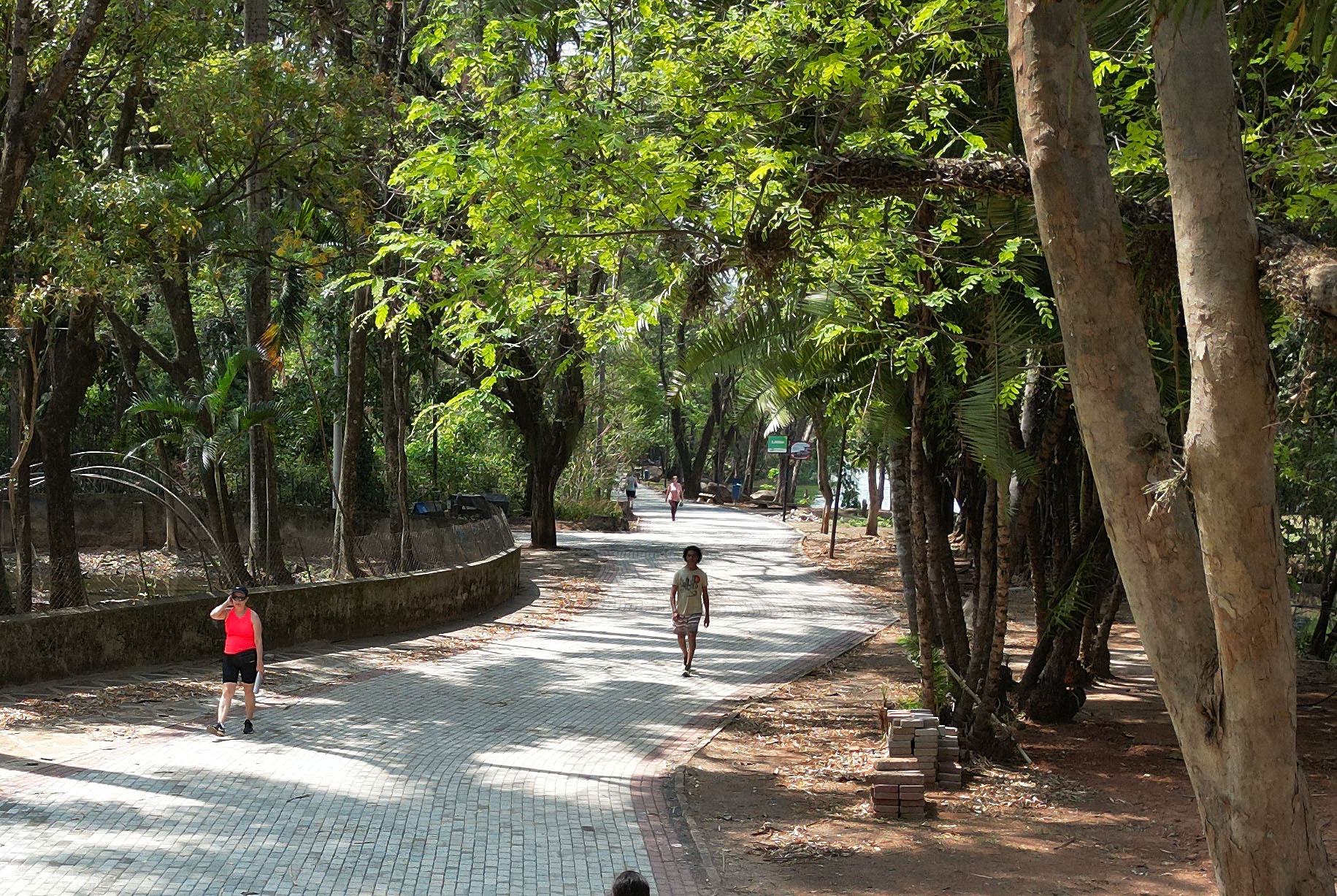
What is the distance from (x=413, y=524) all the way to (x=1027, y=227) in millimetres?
18620

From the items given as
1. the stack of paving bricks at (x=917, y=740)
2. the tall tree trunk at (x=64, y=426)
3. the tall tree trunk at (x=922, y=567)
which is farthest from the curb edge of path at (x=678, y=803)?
the tall tree trunk at (x=64, y=426)

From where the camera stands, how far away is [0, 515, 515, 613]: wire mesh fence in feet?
47.7

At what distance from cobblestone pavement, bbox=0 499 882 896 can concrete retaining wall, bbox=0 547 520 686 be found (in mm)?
1791

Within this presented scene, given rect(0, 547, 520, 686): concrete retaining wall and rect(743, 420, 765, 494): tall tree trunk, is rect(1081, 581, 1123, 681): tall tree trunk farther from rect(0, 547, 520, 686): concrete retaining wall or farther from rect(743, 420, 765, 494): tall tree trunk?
rect(743, 420, 765, 494): tall tree trunk

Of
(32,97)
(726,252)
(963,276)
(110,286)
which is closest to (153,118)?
(32,97)

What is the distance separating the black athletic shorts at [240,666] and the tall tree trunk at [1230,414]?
327 inches

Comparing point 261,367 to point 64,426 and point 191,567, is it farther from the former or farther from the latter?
point 191,567

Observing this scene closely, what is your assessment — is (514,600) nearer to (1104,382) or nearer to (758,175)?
(758,175)

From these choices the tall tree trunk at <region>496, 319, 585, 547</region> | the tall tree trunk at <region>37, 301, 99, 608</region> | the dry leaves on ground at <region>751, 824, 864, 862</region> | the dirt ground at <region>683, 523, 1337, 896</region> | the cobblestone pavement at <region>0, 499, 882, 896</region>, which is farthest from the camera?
the tall tree trunk at <region>496, 319, 585, 547</region>

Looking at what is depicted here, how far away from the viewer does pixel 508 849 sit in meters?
7.80

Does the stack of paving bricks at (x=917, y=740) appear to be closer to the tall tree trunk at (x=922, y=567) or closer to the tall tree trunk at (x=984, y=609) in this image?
the tall tree trunk at (x=922, y=567)

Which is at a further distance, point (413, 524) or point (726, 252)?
point (413, 524)

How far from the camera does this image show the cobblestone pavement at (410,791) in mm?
7164

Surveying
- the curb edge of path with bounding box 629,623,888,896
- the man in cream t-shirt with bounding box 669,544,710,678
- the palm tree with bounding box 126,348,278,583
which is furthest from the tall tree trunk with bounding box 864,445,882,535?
the palm tree with bounding box 126,348,278,583
